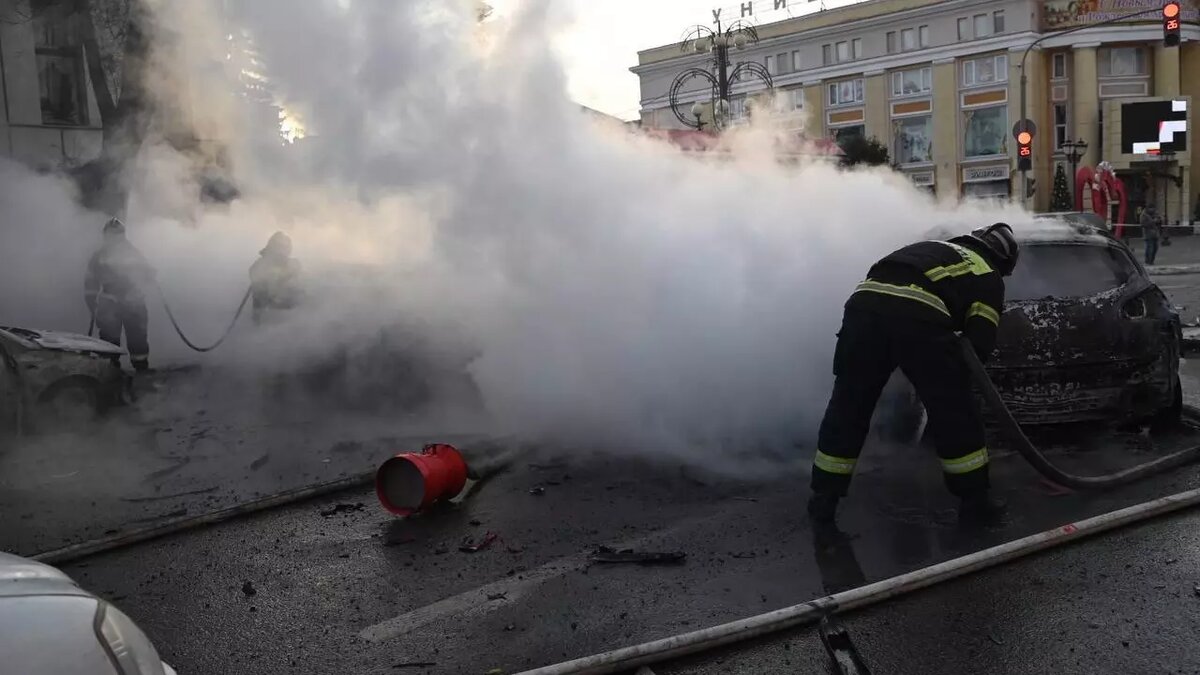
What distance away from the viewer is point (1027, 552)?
14.4 ft

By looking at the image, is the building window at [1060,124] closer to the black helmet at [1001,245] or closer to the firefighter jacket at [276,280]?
the firefighter jacket at [276,280]

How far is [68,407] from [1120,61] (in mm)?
53284

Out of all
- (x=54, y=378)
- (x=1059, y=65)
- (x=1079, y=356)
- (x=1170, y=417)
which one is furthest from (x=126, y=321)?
(x=1059, y=65)

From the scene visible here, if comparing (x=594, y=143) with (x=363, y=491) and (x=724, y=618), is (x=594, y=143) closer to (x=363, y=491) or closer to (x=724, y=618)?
(x=363, y=491)

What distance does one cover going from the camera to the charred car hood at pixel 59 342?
7902 mm

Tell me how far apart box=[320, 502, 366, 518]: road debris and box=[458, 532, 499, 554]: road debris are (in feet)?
3.48

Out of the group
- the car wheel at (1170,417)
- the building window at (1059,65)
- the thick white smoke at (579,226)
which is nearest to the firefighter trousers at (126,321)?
the thick white smoke at (579,226)

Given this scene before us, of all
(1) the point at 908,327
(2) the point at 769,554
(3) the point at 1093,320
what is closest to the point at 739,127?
(3) the point at 1093,320

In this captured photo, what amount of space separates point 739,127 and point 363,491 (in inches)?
184

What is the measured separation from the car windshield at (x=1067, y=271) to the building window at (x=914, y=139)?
155ft

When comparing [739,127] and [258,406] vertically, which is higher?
[739,127]

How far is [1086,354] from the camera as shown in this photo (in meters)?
6.02

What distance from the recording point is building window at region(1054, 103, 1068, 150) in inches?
1973

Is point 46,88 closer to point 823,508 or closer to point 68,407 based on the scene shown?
point 68,407
